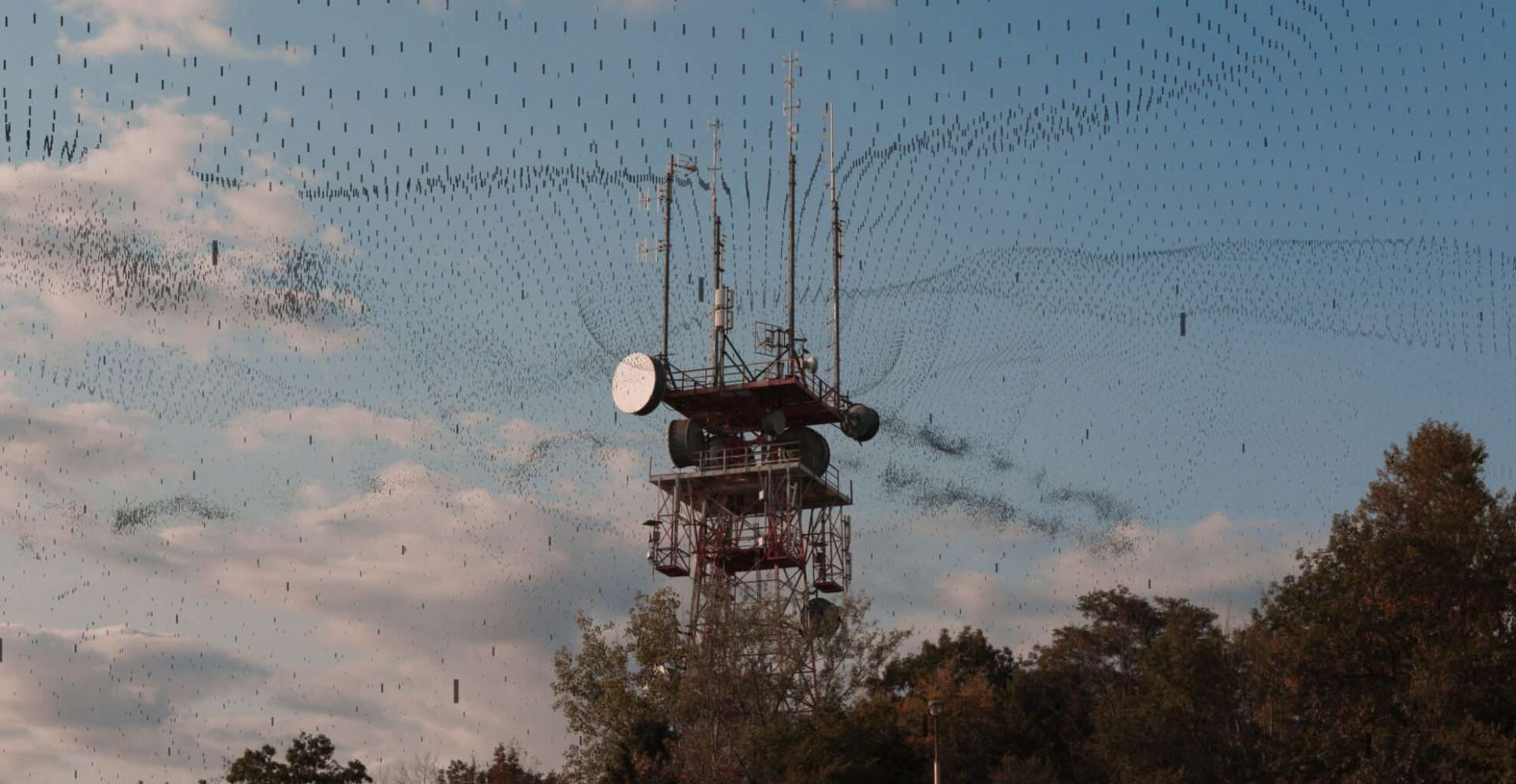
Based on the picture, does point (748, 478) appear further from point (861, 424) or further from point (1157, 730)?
point (1157, 730)

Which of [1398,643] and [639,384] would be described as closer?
[1398,643]

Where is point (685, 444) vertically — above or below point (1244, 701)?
above

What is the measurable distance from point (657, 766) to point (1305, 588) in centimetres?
2951

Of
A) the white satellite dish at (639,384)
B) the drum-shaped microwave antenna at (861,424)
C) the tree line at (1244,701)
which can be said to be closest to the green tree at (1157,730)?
the tree line at (1244,701)

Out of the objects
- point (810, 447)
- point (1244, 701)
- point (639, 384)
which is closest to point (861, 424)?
point (810, 447)

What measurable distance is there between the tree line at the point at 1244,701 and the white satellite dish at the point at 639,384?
31.0 feet

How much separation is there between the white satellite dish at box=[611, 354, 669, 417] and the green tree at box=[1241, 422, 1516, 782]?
33.0 metres

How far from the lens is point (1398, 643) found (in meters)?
75.1

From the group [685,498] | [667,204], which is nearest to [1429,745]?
[685,498]

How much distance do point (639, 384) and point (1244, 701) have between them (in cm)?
3300

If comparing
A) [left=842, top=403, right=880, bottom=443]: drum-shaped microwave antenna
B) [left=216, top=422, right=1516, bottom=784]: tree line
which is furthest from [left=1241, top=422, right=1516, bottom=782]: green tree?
[left=842, top=403, right=880, bottom=443]: drum-shaped microwave antenna

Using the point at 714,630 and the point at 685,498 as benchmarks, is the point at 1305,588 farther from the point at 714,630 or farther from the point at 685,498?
the point at 685,498

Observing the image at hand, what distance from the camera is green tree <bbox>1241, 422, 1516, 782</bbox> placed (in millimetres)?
71875

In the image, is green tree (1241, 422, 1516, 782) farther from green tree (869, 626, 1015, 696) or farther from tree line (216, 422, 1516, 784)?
green tree (869, 626, 1015, 696)
